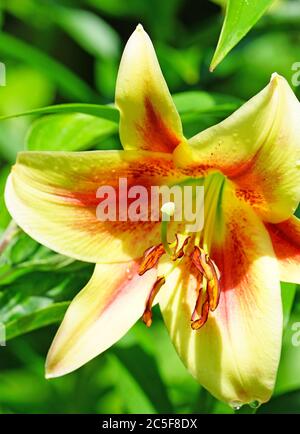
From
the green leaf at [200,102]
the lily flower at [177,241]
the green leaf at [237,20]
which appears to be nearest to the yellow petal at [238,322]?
the lily flower at [177,241]

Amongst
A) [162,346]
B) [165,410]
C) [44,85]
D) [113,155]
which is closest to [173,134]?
[113,155]

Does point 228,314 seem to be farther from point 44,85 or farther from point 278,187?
point 44,85

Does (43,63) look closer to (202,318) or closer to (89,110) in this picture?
(89,110)

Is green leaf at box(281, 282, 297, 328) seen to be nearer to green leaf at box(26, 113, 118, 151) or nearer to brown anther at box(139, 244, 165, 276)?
brown anther at box(139, 244, 165, 276)

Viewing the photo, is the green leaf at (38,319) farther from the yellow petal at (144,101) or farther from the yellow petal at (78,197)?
the yellow petal at (144,101)

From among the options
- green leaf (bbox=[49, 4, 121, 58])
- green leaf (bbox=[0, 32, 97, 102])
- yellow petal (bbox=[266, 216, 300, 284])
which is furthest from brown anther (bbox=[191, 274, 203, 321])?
green leaf (bbox=[49, 4, 121, 58])

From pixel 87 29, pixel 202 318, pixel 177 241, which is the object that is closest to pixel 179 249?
pixel 177 241

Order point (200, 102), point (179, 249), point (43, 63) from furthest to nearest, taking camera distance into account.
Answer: point (43, 63) < point (200, 102) < point (179, 249)
